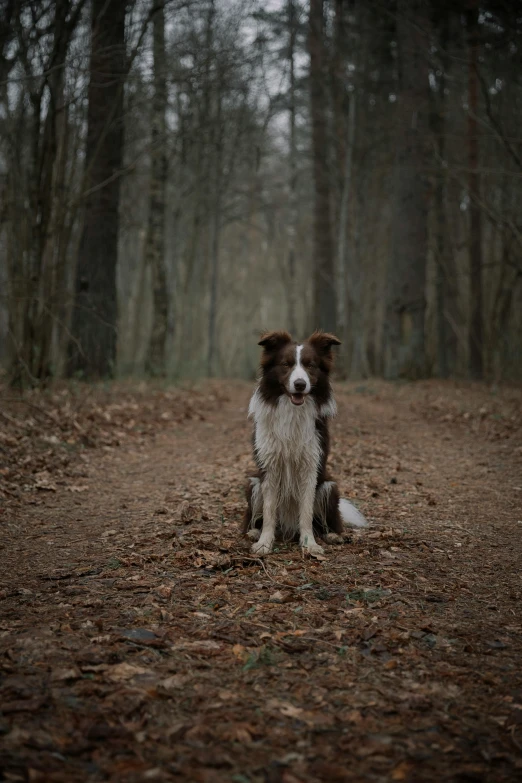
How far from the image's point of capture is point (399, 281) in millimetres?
16609

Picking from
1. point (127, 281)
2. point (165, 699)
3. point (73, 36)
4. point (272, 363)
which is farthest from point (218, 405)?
point (127, 281)

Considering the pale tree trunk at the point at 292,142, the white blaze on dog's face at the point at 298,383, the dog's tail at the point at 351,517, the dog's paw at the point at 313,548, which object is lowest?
the dog's paw at the point at 313,548

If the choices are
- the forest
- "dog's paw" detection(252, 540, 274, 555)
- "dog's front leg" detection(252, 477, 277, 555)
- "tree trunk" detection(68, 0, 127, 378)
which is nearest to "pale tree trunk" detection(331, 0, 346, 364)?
the forest

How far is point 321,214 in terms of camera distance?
20.7 m

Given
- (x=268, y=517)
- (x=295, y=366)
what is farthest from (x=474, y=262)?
(x=268, y=517)

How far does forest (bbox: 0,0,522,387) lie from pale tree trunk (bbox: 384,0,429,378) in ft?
0.17

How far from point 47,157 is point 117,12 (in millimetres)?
2847

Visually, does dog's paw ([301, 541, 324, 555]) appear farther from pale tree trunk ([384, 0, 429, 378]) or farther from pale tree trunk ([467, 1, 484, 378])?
pale tree trunk ([467, 1, 484, 378])

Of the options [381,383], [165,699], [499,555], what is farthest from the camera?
[381,383]

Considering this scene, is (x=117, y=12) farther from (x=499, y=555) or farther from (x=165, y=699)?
(x=165, y=699)

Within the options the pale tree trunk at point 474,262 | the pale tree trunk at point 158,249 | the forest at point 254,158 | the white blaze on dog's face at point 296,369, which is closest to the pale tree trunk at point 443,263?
the forest at point 254,158

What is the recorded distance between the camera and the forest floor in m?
2.53

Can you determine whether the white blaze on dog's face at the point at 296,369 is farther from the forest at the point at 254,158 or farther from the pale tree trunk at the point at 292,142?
the pale tree trunk at the point at 292,142

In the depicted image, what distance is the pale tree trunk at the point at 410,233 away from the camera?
1650 cm
